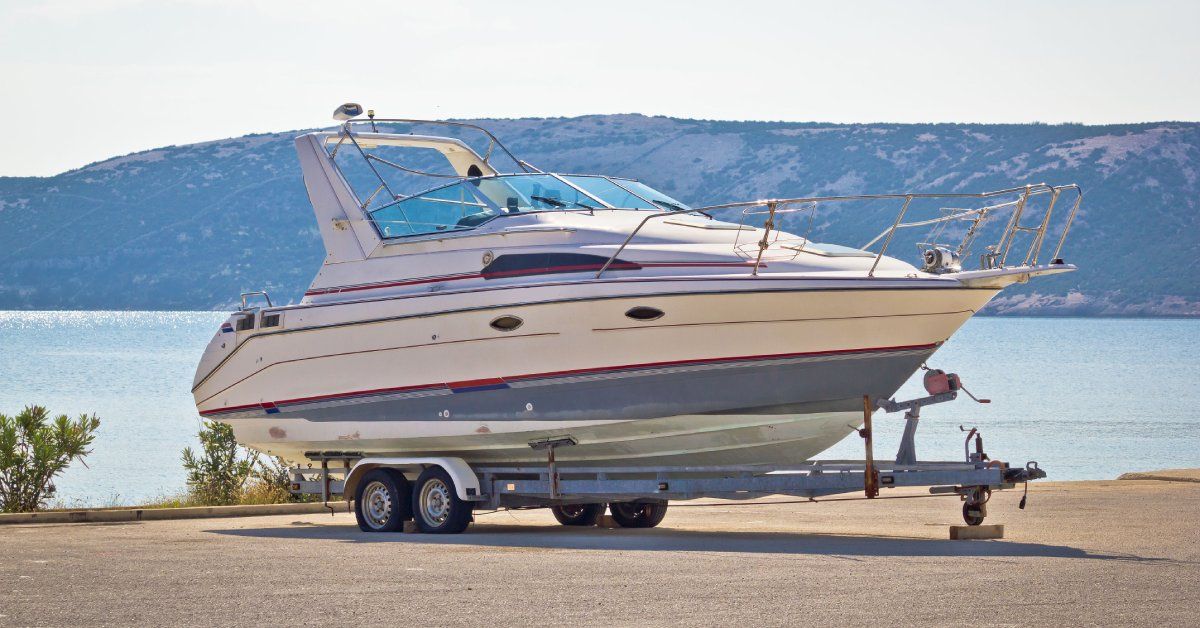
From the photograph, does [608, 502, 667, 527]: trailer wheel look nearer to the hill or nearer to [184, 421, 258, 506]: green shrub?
[184, 421, 258, 506]: green shrub

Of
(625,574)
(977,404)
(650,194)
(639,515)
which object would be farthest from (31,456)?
(977,404)

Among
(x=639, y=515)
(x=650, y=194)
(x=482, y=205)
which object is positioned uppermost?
(x=650, y=194)

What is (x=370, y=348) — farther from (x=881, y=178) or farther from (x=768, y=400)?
(x=881, y=178)

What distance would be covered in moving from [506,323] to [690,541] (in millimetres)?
2556

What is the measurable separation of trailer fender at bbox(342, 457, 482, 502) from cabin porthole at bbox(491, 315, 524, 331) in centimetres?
138

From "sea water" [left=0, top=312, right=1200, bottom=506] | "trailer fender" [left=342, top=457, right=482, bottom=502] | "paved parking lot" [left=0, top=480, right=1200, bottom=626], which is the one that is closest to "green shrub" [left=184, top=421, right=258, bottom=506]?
"sea water" [left=0, top=312, right=1200, bottom=506]

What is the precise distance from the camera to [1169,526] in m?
13.7

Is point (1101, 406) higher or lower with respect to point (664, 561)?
higher

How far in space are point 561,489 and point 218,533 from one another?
3.31 meters

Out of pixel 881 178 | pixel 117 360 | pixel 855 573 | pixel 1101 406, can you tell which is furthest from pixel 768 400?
pixel 881 178

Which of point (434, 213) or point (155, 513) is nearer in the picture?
point (434, 213)

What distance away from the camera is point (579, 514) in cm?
1611

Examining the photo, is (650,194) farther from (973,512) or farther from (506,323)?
(973,512)

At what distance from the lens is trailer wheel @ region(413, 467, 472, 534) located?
1460 centimetres
